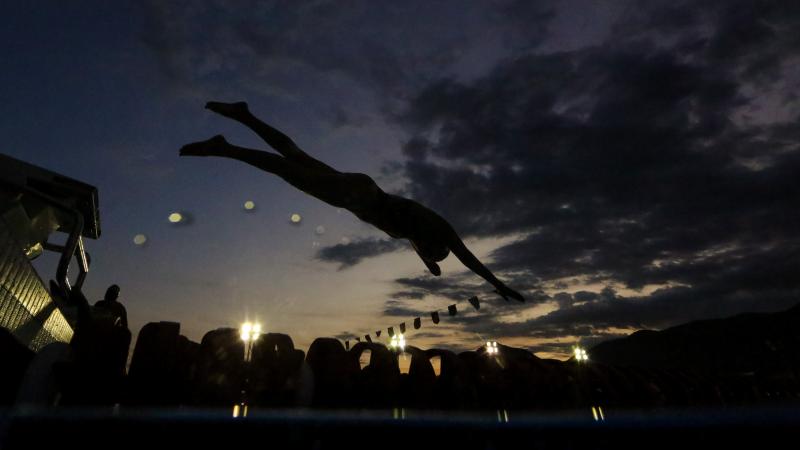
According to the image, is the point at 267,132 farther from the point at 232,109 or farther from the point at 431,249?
the point at 431,249

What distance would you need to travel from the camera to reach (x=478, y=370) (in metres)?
2.28

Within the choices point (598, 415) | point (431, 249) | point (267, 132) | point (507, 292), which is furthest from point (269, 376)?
point (267, 132)

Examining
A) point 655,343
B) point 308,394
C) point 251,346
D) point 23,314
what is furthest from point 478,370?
point 655,343

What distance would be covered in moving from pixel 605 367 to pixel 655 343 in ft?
565

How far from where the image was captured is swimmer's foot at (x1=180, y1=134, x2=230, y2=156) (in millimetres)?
6742

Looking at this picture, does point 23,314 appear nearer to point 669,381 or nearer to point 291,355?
point 291,355

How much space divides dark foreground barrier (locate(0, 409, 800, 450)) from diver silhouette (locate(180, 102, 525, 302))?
5.54 metres

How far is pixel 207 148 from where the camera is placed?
266 inches

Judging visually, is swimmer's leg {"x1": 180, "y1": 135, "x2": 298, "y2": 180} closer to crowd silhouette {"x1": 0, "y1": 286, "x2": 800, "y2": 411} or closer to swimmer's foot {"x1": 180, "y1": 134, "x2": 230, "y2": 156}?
swimmer's foot {"x1": 180, "y1": 134, "x2": 230, "y2": 156}

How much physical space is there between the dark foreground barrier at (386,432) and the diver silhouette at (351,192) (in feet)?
18.2

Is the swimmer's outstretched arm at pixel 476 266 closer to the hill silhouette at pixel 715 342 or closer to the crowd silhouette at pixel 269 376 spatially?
A: the crowd silhouette at pixel 269 376

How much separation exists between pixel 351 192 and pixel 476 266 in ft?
7.76

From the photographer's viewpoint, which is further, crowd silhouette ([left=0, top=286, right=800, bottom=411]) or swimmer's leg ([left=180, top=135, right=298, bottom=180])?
swimmer's leg ([left=180, top=135, right=298, bottom=180])

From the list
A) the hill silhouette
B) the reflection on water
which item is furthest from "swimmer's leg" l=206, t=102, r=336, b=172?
the hill silhouette
